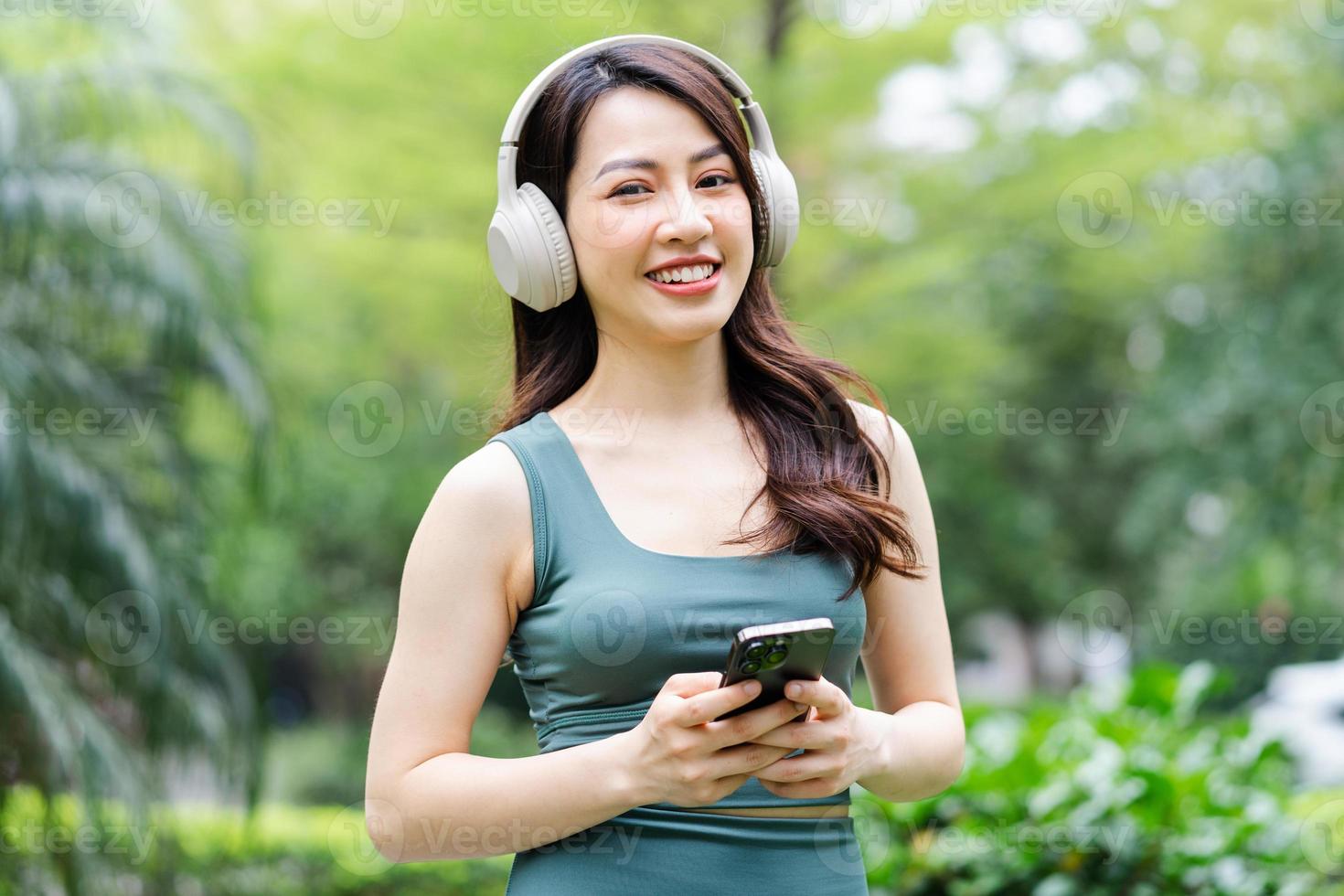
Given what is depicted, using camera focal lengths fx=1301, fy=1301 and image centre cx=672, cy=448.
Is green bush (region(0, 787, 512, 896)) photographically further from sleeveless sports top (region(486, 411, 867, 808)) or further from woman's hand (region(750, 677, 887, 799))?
woman's hand (region(750, 677, 887, 799))

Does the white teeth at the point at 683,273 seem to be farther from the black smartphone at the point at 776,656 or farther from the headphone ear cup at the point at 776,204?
the black smartphone at the point at 776,656

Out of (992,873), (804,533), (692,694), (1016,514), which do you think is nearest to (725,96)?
(804,533)

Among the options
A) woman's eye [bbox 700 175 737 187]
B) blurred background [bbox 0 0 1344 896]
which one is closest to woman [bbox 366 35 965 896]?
woman's eye [bbox 700 175 737 187]

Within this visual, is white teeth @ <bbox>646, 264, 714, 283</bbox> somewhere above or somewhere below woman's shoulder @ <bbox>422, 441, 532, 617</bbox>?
above

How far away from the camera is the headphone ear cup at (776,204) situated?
6.01 feet

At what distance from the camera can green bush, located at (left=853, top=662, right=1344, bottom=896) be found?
135 inches

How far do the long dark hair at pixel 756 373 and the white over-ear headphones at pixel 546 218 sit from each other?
0.06 feet

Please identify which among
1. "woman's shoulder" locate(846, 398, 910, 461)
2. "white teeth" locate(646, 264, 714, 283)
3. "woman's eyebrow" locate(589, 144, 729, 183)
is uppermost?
"woman's eyebrow" locate(589, 144, 729, 183)

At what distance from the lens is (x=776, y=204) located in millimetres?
1833

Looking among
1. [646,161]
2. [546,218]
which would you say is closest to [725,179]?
[646,161]

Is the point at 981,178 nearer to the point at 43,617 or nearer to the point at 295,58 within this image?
the point at 295,58

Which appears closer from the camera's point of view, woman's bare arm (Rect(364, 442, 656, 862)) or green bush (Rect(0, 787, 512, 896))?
woman's bare arm (Rect(364, 442, 656, 862))

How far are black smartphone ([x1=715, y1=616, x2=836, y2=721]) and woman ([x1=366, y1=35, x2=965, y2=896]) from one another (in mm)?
30

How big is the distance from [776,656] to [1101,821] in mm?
2603
